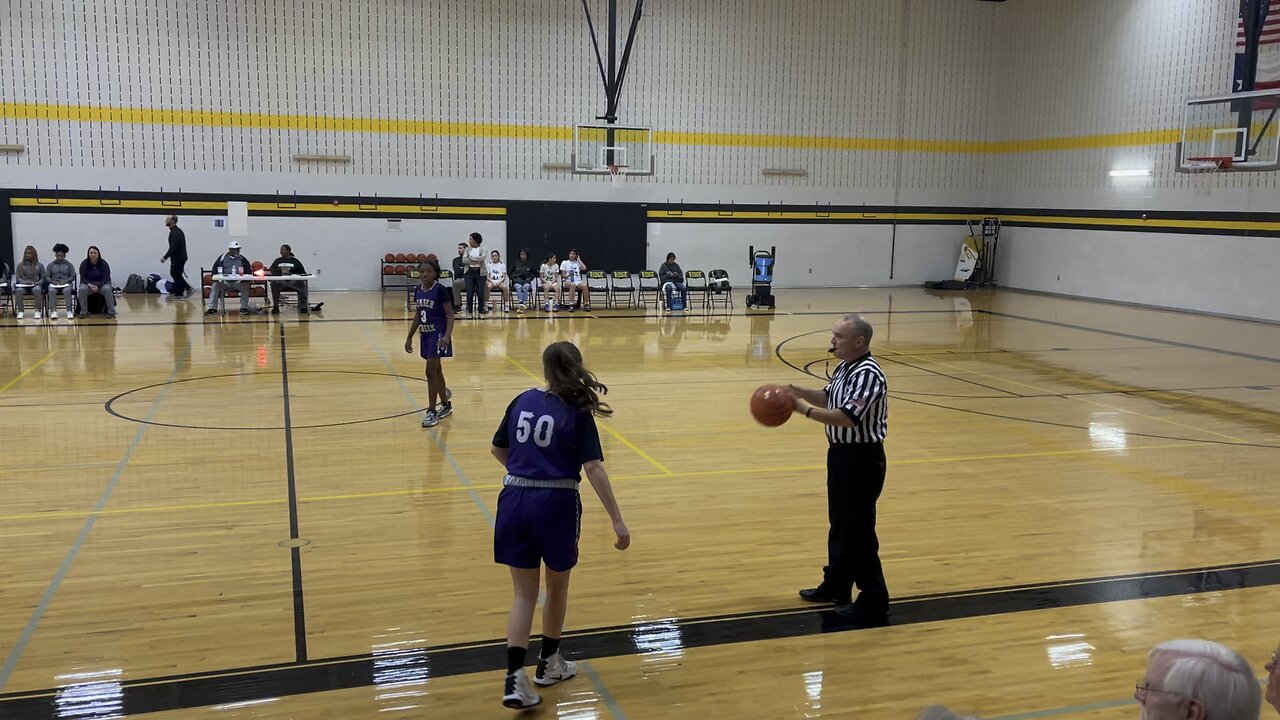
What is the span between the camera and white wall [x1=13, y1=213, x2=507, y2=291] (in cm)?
2255

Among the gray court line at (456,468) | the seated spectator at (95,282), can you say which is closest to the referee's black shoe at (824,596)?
the gray court line at (456,468)

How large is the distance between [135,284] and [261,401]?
13.9m

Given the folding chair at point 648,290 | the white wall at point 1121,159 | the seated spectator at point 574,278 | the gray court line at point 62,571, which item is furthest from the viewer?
the folding chair at point 648,290

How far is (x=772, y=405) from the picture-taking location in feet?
16.8

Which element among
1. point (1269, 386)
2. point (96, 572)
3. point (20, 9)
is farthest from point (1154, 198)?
point (20, 9)

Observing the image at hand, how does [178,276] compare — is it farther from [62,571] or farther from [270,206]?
[62,571]

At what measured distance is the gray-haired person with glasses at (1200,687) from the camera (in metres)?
2.08

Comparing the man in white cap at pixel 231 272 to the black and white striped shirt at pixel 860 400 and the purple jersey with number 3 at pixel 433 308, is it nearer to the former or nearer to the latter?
the purple jersey with number 3 at pixel 433 308

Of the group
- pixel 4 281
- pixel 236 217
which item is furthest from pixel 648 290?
pixel 4 281

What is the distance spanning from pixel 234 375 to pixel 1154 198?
20.6 m

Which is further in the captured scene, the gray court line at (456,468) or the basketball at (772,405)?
the gray court line at (456,468)

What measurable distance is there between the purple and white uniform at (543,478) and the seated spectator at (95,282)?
1681cm

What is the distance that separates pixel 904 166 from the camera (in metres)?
28.6

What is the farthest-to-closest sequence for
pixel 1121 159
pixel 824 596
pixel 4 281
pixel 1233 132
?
1. pixel 1121 159
2. pixel 1233 132
3. pixel 4 281
4. pixel 824 596
